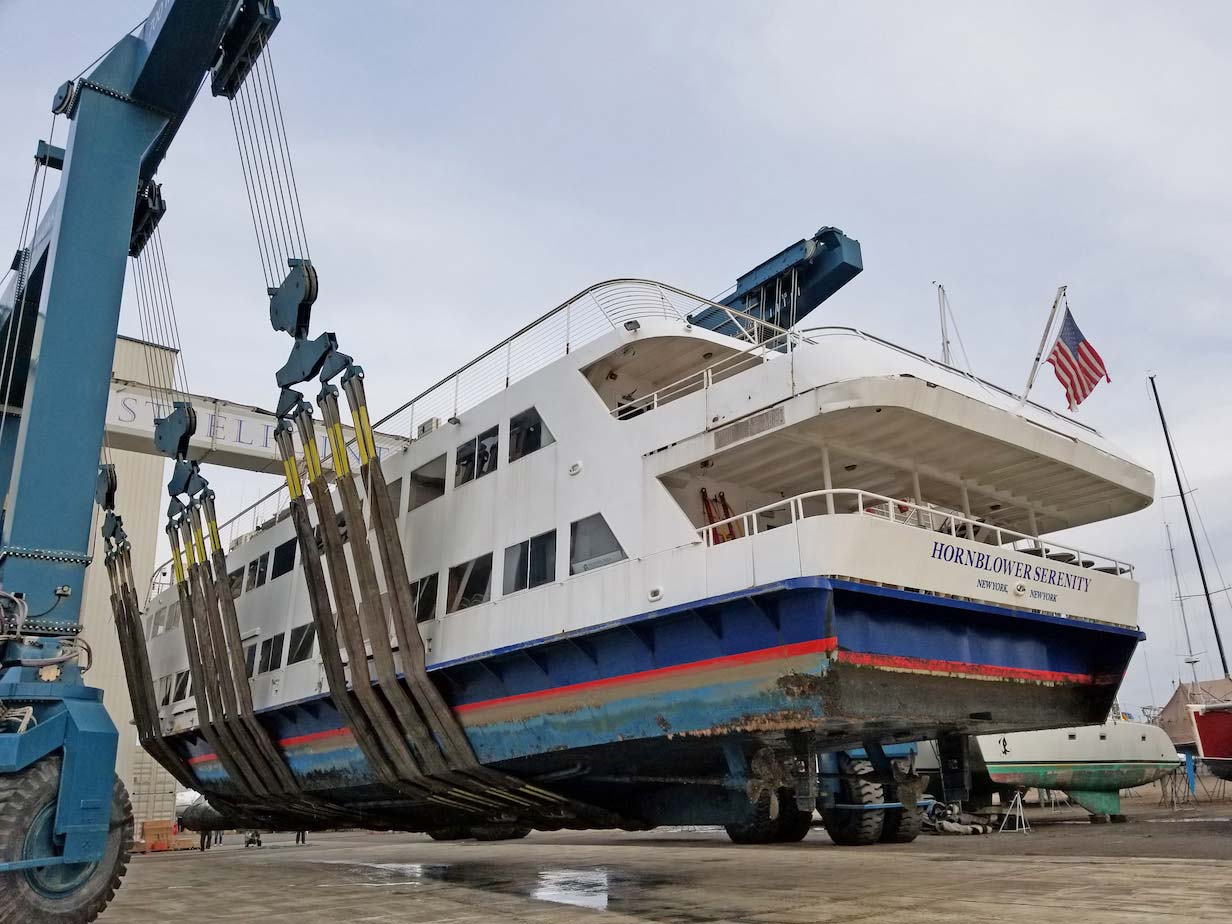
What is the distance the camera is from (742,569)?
8.91 metres

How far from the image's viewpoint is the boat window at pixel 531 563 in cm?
1087

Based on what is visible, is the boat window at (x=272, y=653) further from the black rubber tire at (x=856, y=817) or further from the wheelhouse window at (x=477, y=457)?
the black rubber tire at (x=856, y=817)

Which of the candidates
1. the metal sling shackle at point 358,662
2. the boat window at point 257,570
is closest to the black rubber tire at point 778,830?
the metal sling shackle at point 358,662

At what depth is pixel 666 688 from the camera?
9414mm

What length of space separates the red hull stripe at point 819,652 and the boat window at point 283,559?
614 cm

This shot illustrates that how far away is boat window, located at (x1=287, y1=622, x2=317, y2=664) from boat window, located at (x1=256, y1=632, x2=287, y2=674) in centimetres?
29

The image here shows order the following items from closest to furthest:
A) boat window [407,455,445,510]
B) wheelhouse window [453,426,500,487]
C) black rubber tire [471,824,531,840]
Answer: wheelhouse window [453,426,500,487] < boat window [407,455,445,510] < black rubber tire [471,824,531,840]

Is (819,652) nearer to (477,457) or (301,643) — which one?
(477,457)

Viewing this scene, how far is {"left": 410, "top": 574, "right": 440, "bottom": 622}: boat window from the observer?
41.3ft

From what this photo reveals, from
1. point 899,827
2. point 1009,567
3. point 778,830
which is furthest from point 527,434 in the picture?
point 899,827

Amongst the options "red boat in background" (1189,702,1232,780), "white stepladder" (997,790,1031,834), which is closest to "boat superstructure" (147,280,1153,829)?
"white stepladder" (997,790,1031,834)

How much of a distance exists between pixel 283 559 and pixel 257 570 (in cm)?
131

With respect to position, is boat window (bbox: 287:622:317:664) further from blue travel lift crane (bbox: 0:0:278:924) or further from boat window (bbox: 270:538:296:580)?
blue travel lift crane (bbox: 0:0:278:924)

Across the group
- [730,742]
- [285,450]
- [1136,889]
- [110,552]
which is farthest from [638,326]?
[110,552]
